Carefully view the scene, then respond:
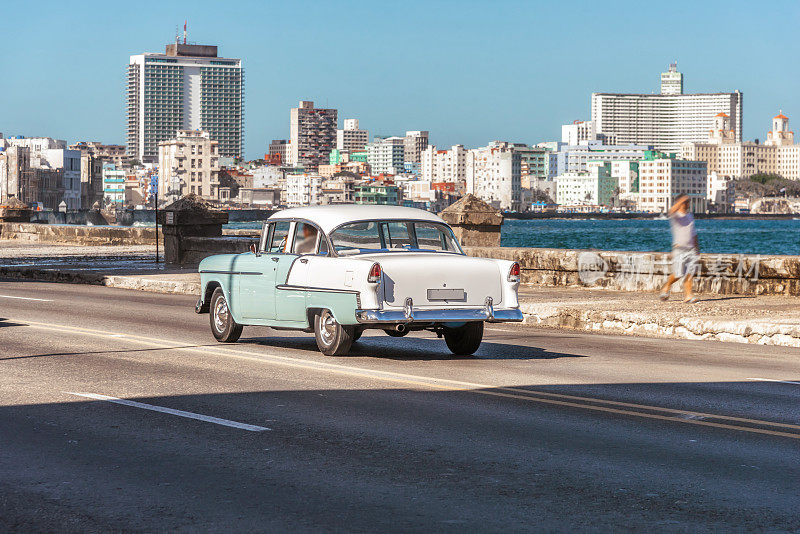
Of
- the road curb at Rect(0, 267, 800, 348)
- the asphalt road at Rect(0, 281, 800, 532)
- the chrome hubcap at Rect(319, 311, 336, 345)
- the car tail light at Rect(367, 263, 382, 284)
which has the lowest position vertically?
the asphalt road at Rect(0, 281, 800, 532)

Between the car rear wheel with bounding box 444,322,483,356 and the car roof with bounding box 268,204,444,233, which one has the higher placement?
the car roof with bounding box 268,204,444,233

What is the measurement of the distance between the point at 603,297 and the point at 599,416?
11135 millimetres

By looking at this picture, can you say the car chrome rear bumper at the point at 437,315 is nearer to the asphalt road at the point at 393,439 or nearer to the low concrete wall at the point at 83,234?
the asphalt road at the point at 393,439

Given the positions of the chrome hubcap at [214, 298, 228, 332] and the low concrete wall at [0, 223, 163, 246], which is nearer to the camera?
the chrome hubcap at [214, 298, 228, 332]

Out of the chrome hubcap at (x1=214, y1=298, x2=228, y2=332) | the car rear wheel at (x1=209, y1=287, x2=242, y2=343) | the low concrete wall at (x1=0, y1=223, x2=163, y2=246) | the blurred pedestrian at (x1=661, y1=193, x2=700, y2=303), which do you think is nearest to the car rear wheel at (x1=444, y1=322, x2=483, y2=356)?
the car rear wheel at (x1=209, y1=287, x2=242, y2=343)

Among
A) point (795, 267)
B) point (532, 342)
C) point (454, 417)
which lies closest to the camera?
point (454, 417)

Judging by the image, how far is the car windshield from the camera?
12.9 meters

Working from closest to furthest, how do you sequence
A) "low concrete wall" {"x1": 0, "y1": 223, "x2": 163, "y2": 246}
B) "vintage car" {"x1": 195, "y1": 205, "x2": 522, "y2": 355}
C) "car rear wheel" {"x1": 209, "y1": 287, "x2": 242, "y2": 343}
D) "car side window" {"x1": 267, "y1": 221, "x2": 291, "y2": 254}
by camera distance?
"vintage car" {"x1": 195, "y1": 205, "x2": 522, "y2": 355} < "car side window" {"x1": 267, "y1": 221, "x2": 291, "y2": 254} < "car rear wheel" {"x1": 209, "y1": 287, "x2": 242, "y2": 343} < "low concrete wall" {"x1": 0, "y1": 223, "x2": 163, "y2": 246}

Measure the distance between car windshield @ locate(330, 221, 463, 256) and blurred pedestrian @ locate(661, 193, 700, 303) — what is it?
5.75 meters

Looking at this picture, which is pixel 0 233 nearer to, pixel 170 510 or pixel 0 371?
pixel 0 371

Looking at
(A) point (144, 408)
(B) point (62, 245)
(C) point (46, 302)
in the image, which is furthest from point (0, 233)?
(A) point (144, 408)

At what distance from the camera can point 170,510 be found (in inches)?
237

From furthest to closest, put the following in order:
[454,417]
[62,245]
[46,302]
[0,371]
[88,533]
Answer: [62,245]
[46,302]
[0,371]
[454,417]
[88,533]

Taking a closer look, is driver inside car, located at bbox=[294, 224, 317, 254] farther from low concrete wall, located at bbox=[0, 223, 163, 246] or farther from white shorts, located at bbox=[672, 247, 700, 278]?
low concrete wall, located at bbox=[0, 223, 163, 246]
